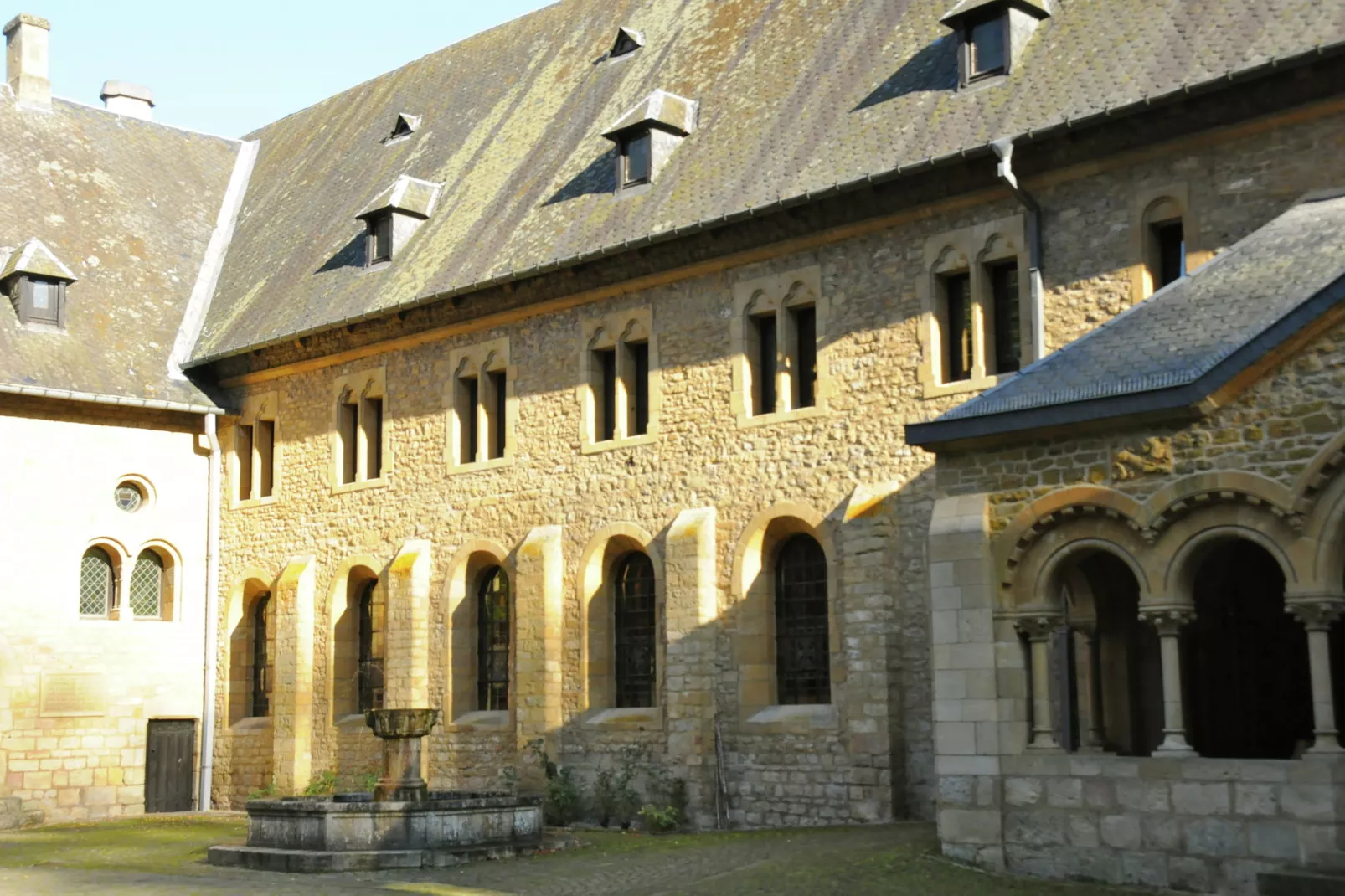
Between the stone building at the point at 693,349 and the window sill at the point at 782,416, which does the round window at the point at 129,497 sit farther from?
the window sill at the point at 782,416

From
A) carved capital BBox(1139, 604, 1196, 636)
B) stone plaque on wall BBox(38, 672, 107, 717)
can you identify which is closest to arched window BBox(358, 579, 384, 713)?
stone plaque on wall BBox(38, 672, 107, 717)

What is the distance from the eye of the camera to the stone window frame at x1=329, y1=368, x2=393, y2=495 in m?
24.8

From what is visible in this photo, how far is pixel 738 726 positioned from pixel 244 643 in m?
10.8

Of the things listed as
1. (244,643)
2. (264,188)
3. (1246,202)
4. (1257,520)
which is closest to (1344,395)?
(1257,520)

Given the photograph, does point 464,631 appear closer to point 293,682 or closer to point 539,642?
point 539,642

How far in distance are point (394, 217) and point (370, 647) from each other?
645cm

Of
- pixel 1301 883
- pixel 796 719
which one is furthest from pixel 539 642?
pixel 1301 883

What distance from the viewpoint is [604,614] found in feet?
70.8

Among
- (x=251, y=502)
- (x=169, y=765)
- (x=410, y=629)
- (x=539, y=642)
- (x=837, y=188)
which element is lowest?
(x=169, y=765)

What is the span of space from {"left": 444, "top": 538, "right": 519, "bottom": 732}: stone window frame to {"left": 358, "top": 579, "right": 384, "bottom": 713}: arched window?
1872 millimetres

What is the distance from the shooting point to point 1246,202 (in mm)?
15930

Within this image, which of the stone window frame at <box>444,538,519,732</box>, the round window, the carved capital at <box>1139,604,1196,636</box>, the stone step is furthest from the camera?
the round window

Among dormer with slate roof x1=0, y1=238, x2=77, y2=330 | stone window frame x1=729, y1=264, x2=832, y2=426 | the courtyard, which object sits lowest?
the courtyard

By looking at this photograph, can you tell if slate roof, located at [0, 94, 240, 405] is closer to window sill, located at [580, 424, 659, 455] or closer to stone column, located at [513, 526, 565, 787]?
stone column, located at [513, 526, 565, 787]
